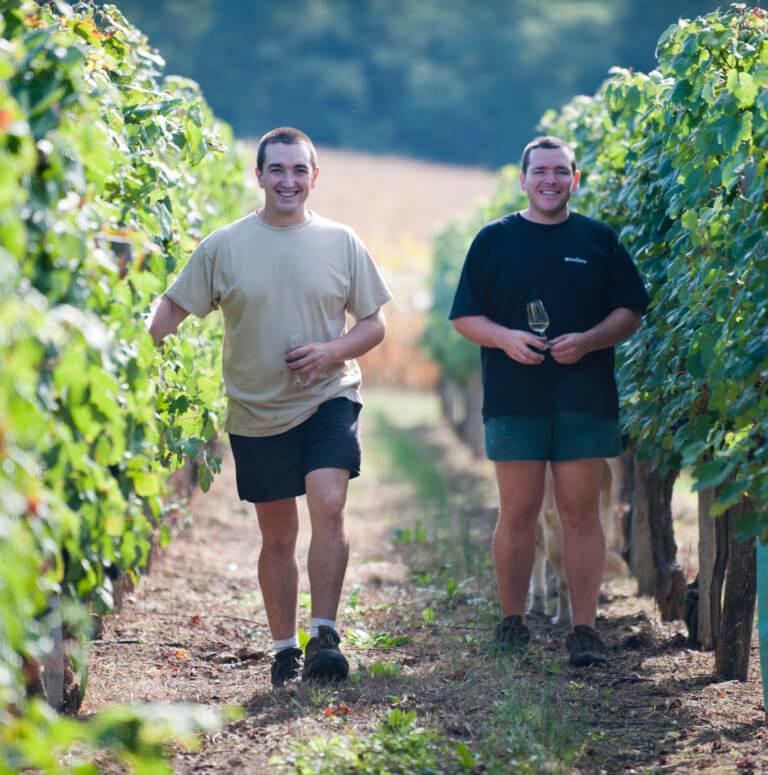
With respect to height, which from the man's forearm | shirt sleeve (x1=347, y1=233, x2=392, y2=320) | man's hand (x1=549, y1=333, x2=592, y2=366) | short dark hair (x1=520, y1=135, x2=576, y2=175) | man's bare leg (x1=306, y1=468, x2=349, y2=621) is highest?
short dark hair (x1=520, y1=135, x2=576, y2=175)

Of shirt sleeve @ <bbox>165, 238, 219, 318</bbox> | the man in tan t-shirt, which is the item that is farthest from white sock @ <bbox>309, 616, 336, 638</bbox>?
shirt sleeve @ <bbox>165, 238, 219, 318</bbox>

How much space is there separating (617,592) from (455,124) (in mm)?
60485

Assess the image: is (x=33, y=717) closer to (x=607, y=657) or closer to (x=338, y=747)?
(x=338, y=747)

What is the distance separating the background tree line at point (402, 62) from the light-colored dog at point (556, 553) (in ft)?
182


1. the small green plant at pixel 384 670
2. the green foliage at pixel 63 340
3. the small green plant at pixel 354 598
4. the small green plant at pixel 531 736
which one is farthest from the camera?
the small green plant at pixel 354 598

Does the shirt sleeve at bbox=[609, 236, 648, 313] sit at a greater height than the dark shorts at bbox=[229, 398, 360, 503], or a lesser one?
greater

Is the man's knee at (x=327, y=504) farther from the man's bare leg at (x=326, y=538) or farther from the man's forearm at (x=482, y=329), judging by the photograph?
the man's forearm at (x=482, y=329)

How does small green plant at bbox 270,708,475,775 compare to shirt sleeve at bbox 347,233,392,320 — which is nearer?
small green plant at bbox 270,708,475,775

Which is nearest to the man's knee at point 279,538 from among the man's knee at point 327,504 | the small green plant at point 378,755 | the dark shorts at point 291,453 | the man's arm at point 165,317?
the dark shorts at point 291,453

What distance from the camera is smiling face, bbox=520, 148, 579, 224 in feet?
19.2

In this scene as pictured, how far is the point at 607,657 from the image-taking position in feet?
19.6

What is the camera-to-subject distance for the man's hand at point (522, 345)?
5652 mm

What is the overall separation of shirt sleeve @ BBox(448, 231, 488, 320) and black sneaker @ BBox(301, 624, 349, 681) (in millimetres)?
1533

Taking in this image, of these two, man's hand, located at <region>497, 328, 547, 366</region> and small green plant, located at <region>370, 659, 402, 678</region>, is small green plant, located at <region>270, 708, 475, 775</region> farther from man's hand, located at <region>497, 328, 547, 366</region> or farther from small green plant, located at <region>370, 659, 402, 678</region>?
man's hand, located at <region>497, 328, 547, 366</region>
